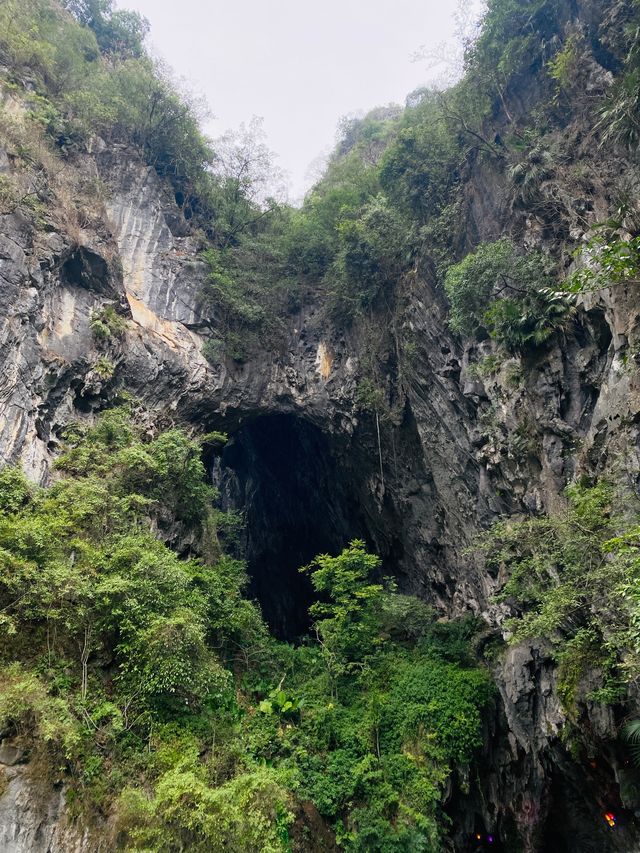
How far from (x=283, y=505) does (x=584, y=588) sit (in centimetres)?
1409

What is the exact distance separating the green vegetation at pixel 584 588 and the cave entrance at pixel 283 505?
31.8 ft

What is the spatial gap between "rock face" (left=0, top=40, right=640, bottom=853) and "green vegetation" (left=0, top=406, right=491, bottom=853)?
2.34 ft

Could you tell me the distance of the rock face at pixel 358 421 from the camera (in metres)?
7.61

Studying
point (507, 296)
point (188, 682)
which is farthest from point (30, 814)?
point (507, 296)

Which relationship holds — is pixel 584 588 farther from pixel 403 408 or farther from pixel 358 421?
pixel 358 421

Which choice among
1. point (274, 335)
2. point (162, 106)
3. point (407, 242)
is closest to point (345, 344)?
point (274, 335)

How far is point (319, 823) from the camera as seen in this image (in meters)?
7.17

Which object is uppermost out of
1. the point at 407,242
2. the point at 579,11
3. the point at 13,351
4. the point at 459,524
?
the point at 579,11

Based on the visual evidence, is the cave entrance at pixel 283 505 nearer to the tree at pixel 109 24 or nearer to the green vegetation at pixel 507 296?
the green vegetation at pixel 507 296

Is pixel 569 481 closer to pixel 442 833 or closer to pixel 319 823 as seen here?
pixel 442 833

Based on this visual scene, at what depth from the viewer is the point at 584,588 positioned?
6367 mm

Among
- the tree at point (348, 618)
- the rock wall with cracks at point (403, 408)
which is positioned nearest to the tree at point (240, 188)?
the rock wall with cracks at point (403, 408)

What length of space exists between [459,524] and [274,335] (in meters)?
8.43

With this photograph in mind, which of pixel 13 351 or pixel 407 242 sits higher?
pixel 407 242
